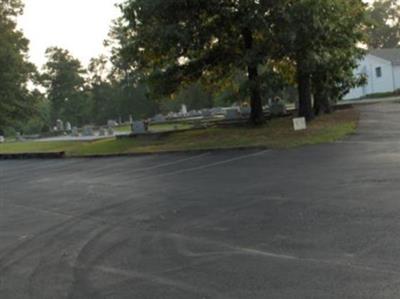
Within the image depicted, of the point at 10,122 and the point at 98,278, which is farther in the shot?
the point at 10,122

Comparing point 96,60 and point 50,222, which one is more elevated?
point 96,60

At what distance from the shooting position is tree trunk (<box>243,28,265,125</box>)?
79.9ft

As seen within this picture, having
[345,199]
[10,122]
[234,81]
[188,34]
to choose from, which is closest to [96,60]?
[10,122]

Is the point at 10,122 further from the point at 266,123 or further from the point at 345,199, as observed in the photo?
the point at 345,199

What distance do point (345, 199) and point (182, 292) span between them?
4472 mm

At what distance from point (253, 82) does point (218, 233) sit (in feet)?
59.4

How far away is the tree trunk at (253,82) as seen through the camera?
24.4m

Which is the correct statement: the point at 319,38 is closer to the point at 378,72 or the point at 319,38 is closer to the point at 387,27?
the point at 378,72

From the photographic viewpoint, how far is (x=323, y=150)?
16.5m

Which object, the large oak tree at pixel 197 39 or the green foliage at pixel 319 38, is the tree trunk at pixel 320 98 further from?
the large oak tree at pixel 197 39

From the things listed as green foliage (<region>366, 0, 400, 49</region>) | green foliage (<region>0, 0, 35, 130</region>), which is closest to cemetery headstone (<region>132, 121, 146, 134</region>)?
green foliage (<region>0, 0, 35, 130</region>)

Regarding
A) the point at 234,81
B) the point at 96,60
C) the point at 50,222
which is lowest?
the point at 50,222

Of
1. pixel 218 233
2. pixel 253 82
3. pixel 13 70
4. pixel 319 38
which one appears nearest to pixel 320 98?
pixel 253 82

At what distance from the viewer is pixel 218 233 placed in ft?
26.6
